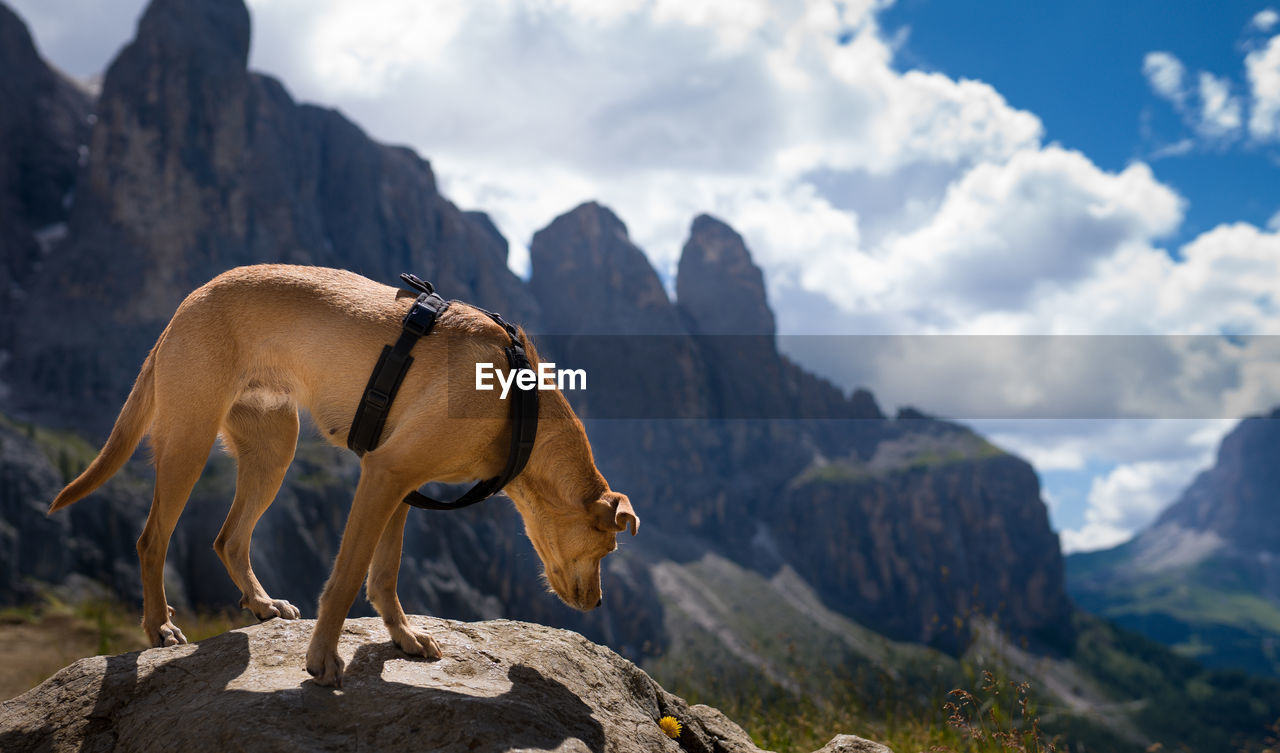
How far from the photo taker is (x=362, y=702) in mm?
4441

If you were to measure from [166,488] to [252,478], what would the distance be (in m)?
0.74

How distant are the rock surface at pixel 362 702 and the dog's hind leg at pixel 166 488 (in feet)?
1.67

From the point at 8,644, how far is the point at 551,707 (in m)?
16.1

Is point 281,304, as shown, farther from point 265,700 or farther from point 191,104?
point 191,104

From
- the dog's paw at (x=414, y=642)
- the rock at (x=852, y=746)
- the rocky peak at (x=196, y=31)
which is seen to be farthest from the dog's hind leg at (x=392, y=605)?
the rocky peak at (x=196, y=31)

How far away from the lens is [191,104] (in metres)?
156

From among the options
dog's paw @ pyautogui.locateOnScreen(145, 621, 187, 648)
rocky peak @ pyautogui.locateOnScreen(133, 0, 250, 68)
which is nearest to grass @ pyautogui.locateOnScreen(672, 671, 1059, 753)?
dog's paw @ pyautogui.locateOnScreen(145, 621, 187, 648)

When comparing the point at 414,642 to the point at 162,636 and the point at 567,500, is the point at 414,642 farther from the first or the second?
the point at 162,636

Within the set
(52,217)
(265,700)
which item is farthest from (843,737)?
(52,217)

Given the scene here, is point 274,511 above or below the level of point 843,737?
below

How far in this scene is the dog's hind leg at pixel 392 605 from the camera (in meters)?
5.26

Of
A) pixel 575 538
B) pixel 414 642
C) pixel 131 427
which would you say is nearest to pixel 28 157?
pixel 131 427

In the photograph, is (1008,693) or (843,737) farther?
(1008,693)

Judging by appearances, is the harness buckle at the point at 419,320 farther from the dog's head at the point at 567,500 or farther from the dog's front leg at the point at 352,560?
the dog's front leg at the point at 352,560
